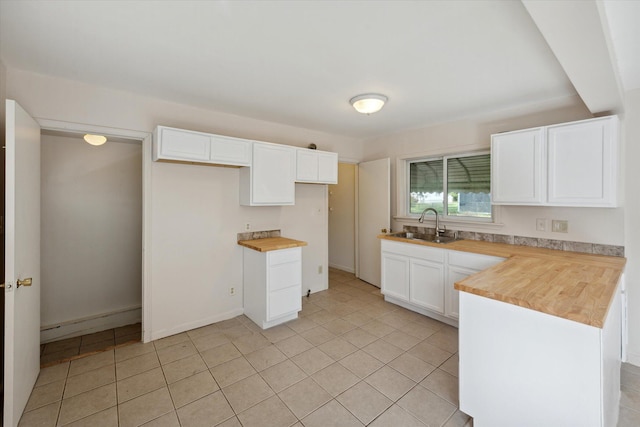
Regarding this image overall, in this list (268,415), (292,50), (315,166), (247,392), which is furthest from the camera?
(315,166)

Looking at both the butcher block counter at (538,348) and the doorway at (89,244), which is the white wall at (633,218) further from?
the doorway at (89,244)

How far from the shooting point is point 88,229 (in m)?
3.38

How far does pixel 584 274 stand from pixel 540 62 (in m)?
1.57

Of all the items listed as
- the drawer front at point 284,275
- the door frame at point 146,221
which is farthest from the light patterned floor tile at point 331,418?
the door frame at point 146,221

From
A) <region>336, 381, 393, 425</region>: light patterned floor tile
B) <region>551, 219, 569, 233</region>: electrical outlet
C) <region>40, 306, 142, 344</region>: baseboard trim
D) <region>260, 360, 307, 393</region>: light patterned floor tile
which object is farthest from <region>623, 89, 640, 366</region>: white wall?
<region>40, 306, 142, 344</region>: baseboard trim

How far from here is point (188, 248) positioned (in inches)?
120

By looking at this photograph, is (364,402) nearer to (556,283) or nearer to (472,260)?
(556,283)

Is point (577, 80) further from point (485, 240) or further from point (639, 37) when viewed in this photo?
point (485, 240)

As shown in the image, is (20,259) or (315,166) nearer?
(20,259)

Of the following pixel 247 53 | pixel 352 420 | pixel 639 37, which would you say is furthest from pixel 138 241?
pixel 639 37

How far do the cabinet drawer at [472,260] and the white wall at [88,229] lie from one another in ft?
13.1

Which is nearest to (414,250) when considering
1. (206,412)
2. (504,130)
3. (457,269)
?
(457,269)

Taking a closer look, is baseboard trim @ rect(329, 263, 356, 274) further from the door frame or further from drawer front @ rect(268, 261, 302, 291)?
the door frame

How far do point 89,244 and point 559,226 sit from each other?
5.30 m
